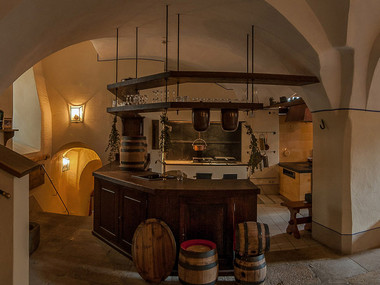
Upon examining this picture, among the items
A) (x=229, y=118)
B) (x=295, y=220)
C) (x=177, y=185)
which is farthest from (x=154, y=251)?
(x=295, y=220)

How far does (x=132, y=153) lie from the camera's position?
4355mm

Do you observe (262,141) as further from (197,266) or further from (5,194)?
(5,194)

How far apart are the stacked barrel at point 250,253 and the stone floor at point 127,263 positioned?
0.37 metres

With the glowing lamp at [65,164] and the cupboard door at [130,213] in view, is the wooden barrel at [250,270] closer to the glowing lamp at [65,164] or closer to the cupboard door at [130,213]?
the cupboard door at [130,213]

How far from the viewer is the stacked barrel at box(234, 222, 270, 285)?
2771mm

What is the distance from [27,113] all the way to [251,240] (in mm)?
6260

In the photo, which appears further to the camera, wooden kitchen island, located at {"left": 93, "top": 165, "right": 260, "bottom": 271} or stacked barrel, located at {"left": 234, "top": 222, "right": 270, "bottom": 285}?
wooden kitchen island, located at {"left": 93, "top": 165, "right": 260, "bottom": 271}

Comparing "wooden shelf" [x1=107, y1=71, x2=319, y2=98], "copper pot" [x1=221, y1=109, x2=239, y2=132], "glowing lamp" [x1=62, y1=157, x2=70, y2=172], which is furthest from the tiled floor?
"glowing lamp" [x1=62, y1=157, x2=70, y2=172]

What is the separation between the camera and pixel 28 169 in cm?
208

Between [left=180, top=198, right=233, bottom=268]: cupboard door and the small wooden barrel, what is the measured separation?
148cm

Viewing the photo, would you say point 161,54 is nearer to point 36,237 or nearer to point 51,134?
point 51,134

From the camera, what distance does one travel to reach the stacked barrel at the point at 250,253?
2.77 meters

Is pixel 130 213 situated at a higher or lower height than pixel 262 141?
lower

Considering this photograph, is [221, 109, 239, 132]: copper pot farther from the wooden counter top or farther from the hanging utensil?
the hanging utensil
